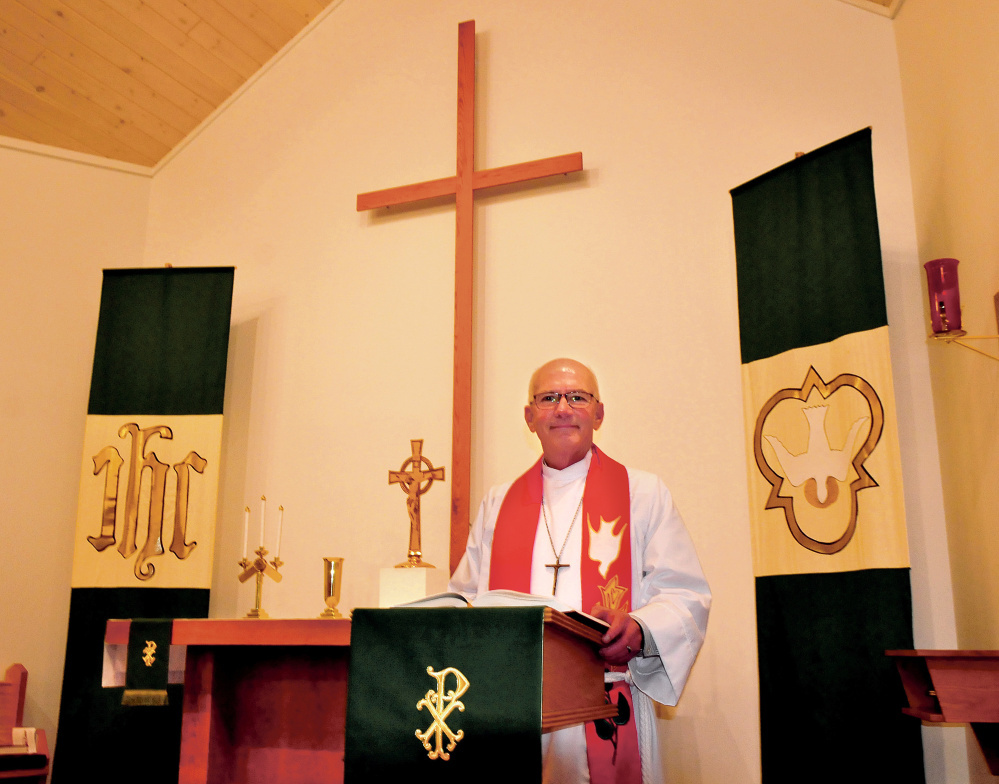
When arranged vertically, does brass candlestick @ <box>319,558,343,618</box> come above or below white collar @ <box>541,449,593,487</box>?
below

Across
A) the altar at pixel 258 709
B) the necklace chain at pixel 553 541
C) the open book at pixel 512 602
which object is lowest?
the altar at pixel 258 709

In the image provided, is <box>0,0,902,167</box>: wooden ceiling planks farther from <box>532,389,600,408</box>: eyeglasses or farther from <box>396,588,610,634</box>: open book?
<box>396,588,610,634</box>: open book

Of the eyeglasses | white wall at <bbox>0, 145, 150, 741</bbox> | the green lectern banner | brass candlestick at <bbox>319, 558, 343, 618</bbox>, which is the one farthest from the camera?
white wall at <bbox>0, 145, 150, 741</bbox>

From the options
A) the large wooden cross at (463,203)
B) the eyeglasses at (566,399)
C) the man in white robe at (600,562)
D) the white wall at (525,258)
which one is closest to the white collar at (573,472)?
the man in white robe at (600,562)

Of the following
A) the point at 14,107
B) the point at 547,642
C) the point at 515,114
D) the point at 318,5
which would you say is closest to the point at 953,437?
the point at 547,642

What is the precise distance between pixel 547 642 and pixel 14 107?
15.5 ft

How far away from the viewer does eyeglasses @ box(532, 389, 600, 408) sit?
3156mm

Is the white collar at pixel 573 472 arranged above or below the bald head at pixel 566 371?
below

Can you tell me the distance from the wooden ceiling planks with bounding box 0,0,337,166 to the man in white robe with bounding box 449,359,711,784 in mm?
3242

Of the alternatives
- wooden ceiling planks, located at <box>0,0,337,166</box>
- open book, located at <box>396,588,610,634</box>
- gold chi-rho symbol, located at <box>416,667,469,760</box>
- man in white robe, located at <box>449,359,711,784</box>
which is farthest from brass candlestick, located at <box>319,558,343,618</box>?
wooden ceiling planks, located at <box>0,0,337,166</box>

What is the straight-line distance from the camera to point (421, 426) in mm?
4664

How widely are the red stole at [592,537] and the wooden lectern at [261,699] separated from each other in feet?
2.05

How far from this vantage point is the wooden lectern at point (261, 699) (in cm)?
289

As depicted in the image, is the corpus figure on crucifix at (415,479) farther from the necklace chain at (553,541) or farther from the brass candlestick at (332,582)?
the necklace chain at (553,541)
